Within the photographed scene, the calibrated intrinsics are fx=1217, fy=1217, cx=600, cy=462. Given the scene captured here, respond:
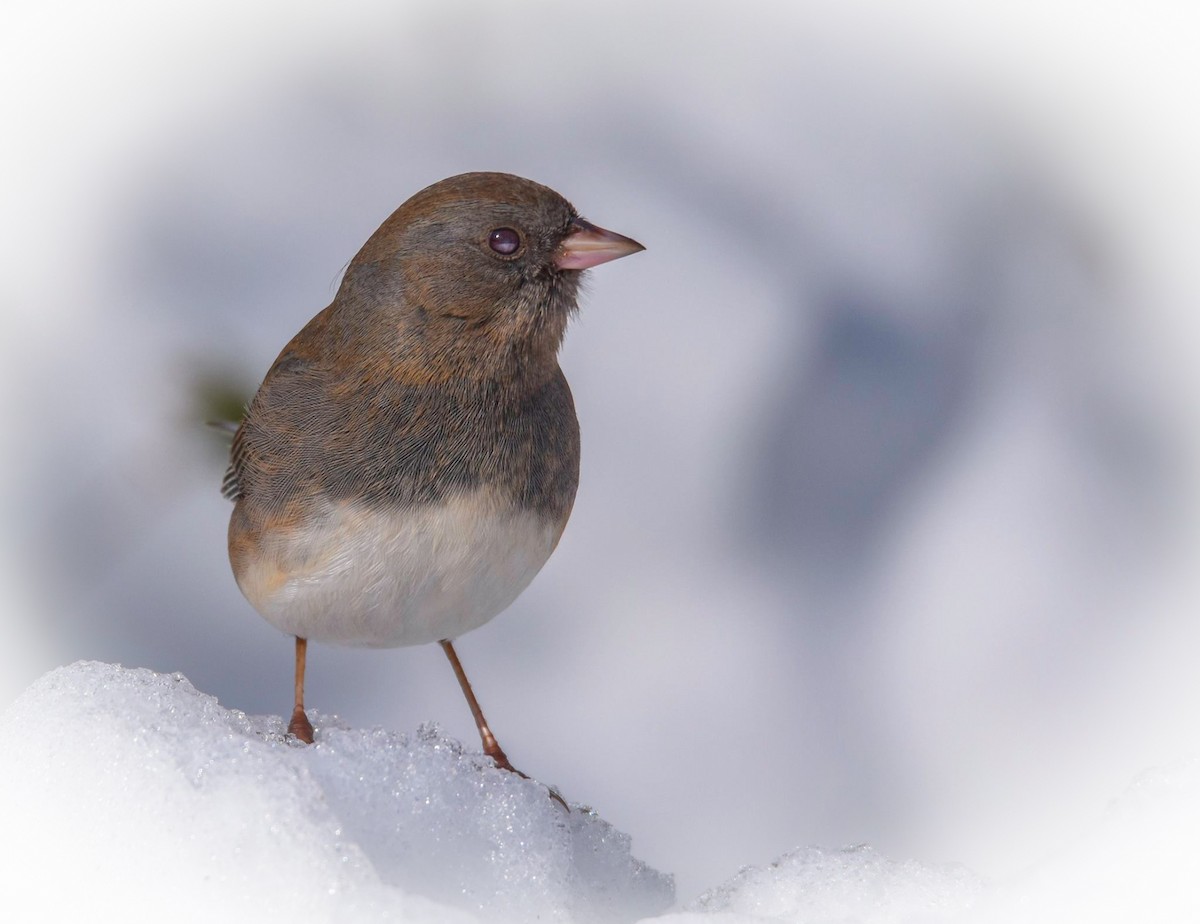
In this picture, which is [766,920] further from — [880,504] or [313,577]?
[880,504]

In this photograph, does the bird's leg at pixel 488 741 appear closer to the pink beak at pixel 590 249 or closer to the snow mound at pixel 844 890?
the snow mound at pixel 844 890

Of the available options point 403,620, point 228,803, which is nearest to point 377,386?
point 403,620

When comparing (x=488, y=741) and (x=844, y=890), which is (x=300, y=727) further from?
(x=844, y=890)

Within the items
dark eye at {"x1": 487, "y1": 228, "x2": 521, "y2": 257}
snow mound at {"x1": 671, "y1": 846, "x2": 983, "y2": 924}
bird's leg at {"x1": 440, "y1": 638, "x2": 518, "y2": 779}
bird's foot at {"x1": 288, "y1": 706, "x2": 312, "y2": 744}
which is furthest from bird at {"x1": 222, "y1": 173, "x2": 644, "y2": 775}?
snow mound at {"x1": 671, "y1": 846, "x2": 983, "y2": 924}

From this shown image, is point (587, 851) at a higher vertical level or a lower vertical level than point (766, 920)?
lower

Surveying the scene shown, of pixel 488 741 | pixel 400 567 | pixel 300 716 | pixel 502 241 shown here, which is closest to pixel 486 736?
pixel 488 741

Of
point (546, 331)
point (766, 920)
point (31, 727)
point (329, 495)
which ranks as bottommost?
point (31, 727)

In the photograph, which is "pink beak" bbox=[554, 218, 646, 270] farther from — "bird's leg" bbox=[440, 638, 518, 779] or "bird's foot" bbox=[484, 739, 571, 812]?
"bird's foot" bbox=[484, 739, 571, 812]

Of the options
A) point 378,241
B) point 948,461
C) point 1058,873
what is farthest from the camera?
point 948,461
